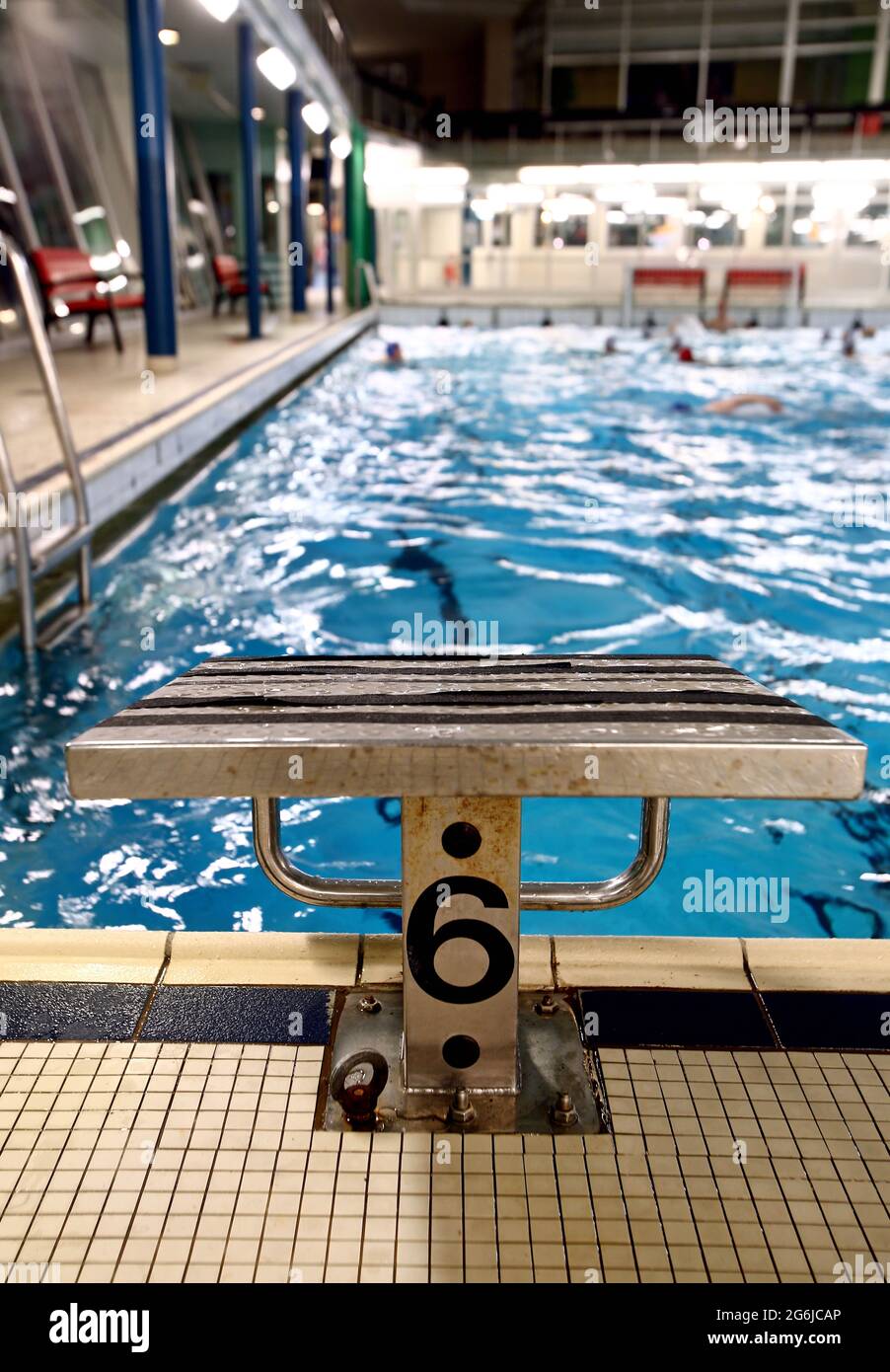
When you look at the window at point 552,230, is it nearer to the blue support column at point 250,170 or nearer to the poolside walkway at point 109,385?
the poolside walkway at point 109,385

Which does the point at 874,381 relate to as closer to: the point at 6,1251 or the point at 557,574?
the point at 557,574

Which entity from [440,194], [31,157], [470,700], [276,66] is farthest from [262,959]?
[440,194]

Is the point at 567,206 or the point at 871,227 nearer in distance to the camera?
the point at 871,227

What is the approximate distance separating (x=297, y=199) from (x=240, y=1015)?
53.8 feet

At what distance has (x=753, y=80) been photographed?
28594mm

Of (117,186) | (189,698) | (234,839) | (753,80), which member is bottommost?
(234,839)

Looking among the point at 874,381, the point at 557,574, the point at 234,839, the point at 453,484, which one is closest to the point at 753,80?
the point at 874,381

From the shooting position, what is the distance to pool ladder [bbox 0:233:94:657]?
372 centimetres

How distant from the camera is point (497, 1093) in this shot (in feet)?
5.56

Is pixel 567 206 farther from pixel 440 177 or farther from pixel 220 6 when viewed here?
pixel 220 6

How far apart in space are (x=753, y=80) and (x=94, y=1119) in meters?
32.7

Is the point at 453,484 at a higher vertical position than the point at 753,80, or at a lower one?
lower

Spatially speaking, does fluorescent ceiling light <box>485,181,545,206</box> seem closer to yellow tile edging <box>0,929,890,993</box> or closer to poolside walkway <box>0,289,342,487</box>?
poolside walkway <box>0,289,342,487</box>

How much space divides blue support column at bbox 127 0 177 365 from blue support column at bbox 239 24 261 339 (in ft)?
10.4
